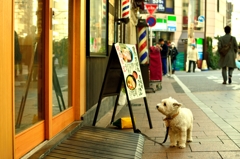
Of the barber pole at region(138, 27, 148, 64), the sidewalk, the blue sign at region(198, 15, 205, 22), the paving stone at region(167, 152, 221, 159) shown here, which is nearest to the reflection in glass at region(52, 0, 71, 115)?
the sidewalk

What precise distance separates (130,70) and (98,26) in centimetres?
167

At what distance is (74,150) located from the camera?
4.68 metres

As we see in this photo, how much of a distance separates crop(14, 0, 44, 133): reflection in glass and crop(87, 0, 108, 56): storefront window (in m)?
2.09

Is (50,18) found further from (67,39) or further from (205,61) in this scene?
(205,61)

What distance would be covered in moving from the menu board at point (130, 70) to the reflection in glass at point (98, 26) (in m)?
0.76

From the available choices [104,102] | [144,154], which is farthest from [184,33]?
[144,154]

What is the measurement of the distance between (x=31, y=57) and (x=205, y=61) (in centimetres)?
2921

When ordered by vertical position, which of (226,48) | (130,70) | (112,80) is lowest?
(112,80)

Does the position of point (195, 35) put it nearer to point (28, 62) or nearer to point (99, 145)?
point (99, 145)

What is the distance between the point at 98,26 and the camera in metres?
7.76

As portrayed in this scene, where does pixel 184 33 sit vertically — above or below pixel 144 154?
above

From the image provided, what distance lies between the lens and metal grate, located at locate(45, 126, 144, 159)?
4570mm

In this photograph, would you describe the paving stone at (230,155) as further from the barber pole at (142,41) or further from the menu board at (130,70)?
the barber pole at (142,41)

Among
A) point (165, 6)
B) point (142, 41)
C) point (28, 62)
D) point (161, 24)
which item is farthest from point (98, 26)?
point (165, 6)
